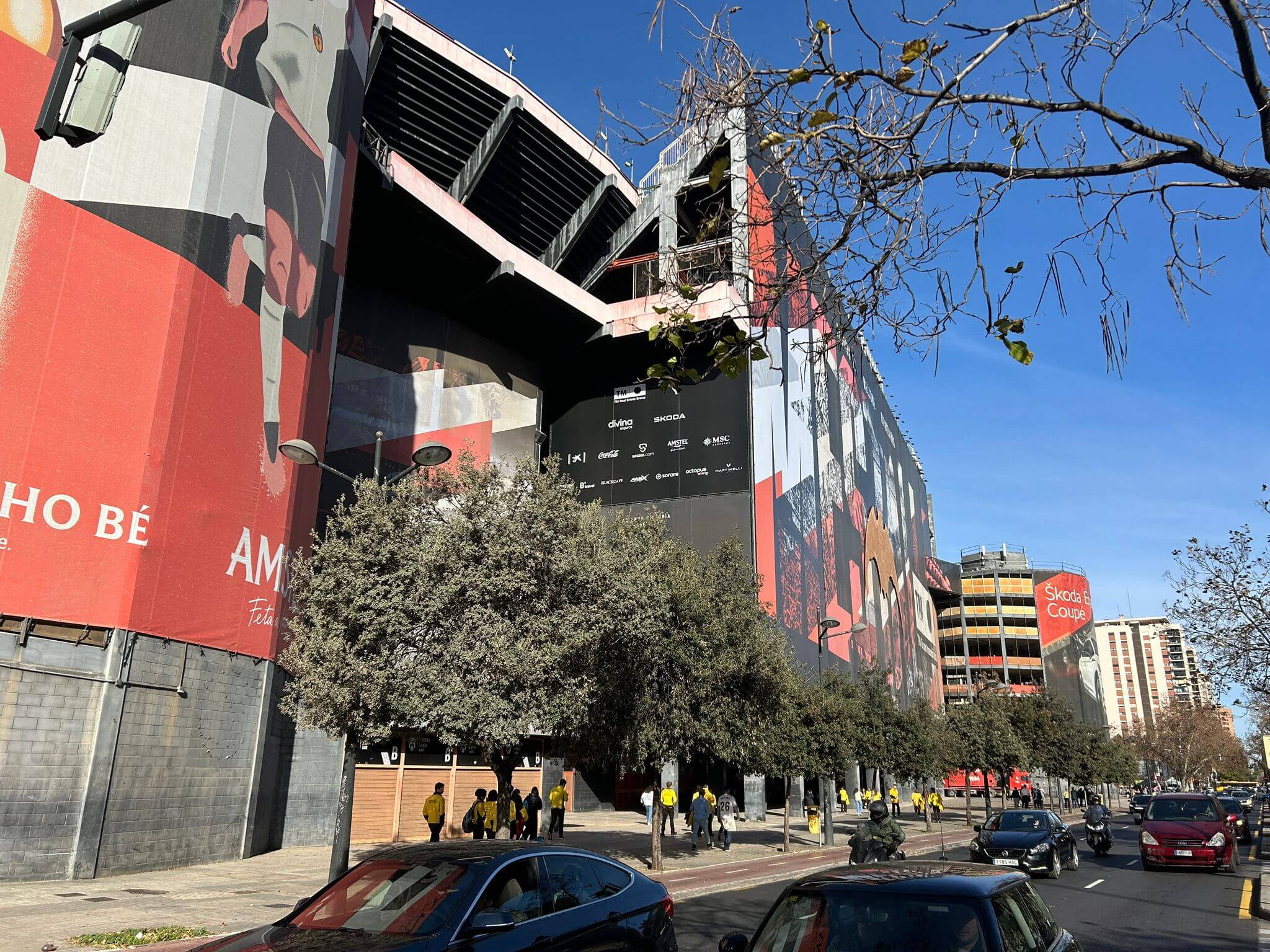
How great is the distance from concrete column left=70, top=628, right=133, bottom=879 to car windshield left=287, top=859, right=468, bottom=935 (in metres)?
11.4

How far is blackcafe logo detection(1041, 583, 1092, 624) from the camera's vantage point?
104500 mm

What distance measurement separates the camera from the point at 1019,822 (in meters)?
19.5

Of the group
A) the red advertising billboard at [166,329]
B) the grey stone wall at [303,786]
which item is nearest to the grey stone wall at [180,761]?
the red advertising billboard at [166,329]

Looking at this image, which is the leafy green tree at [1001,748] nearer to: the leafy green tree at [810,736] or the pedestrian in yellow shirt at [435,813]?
the leafy green tree at [810,736]

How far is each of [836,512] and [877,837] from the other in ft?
136

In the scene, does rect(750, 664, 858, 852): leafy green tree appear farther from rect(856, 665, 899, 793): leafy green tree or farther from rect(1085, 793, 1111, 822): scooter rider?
rect(1085, 793, 1111, 822): scooter rider

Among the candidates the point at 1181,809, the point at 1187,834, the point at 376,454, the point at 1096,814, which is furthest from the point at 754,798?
the point at 376,454

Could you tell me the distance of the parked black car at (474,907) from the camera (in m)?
5.21

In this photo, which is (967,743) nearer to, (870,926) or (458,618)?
(458,618)

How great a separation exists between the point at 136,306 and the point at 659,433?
86.8 feet

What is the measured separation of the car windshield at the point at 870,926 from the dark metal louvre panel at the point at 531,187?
37.4 meters

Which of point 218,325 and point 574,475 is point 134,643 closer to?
point 218,325

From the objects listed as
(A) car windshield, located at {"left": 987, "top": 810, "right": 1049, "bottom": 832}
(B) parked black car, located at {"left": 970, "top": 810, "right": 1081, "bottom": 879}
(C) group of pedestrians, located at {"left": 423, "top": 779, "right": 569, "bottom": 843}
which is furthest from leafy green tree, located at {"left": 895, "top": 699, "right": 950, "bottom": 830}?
(C) group of pedestrians, located at {"left": 423, "top": 779, "right": 569, "bottom": 843}

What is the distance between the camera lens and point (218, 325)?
695 inches
